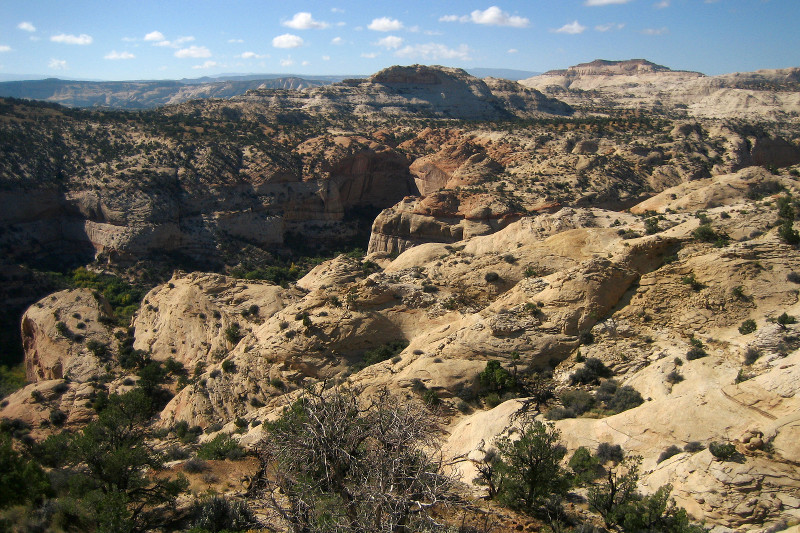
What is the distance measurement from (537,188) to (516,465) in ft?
132

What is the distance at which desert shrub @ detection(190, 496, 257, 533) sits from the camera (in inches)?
414

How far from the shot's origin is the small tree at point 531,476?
11016 mm

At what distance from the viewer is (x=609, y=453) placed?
12781 millimetres

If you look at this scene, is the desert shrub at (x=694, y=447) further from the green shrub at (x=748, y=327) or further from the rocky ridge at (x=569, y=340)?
the green shrub at (x=748, y=327)

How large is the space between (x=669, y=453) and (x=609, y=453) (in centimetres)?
131

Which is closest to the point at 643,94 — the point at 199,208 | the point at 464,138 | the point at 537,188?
the point at 464,138

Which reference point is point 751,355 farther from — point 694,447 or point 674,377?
point 694,447

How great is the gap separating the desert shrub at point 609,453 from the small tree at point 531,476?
1.78 meters

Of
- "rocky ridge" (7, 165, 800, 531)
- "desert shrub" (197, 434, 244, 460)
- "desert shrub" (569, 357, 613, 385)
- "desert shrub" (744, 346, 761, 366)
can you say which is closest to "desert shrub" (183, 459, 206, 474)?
"desert shrub" (197, 434, 244, 460)

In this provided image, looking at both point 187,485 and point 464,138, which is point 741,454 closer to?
point 187,485

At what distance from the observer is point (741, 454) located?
35.6ft

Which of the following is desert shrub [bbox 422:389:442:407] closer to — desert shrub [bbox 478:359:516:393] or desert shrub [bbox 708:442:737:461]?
desert shrub [bbox 478:359:516:393]

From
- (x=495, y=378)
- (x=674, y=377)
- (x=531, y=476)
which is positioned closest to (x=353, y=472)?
(x=531, y=476)

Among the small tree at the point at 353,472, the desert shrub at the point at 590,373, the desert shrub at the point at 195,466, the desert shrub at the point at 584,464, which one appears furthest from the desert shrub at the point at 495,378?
the desert shrub at the point at 195,466
